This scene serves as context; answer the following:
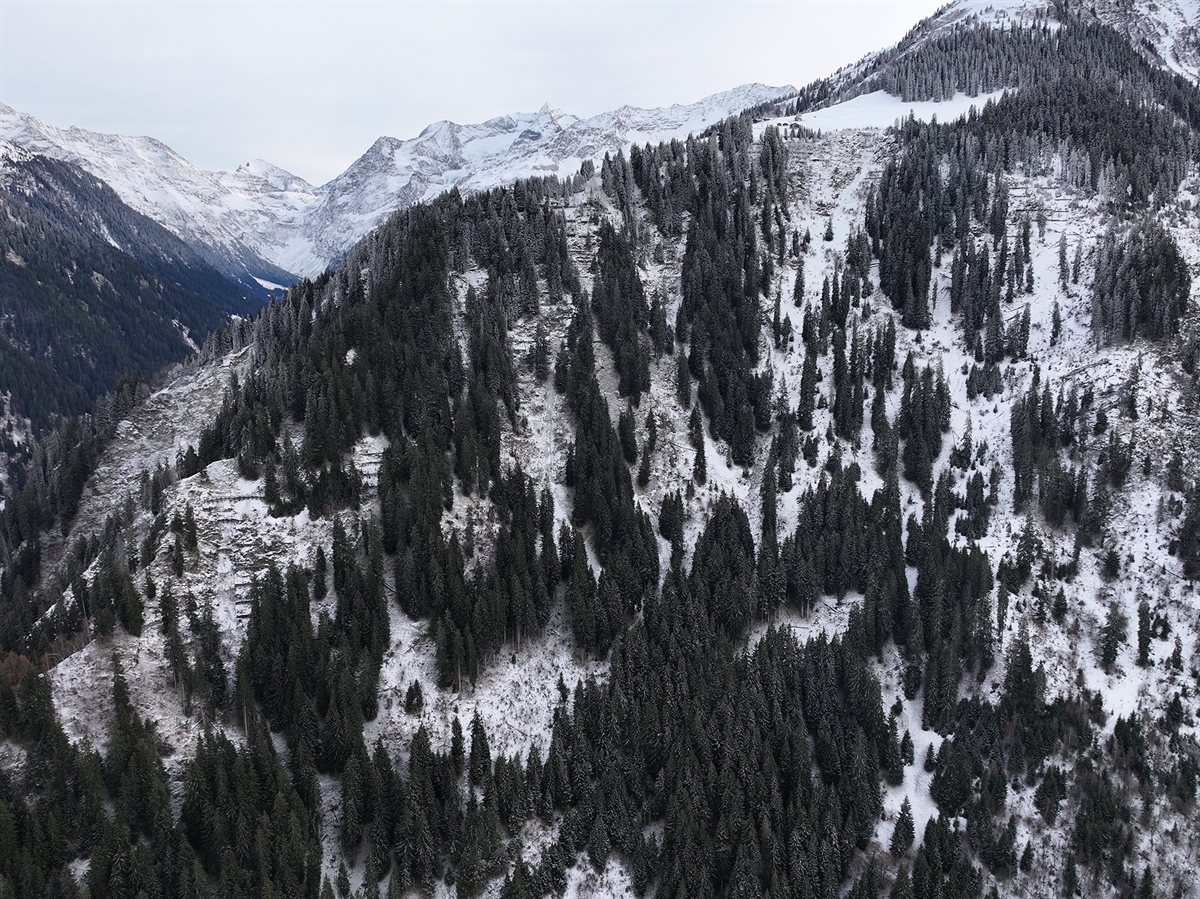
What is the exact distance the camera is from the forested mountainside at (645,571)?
76.3m

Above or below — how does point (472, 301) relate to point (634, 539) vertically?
above

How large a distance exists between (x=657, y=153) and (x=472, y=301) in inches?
2890

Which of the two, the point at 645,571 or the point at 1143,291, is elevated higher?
the point at 1143,291

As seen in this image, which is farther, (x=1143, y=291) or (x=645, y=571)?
(x=1143, y=291)

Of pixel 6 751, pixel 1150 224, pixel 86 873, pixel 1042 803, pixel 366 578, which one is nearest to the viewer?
pixel 86 873

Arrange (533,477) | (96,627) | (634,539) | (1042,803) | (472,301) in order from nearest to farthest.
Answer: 1. (96,627)
2. (1042,803)
3. (634,539)
4. (533,477)
5. (472,301)

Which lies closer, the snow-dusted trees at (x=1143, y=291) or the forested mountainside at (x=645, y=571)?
the forested mountainside at (x=645, y=571)

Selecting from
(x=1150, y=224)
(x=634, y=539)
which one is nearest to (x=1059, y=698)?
(x=634, y=539)

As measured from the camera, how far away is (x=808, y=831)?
80.1 m

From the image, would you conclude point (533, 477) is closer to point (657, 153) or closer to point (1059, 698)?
point (1059, 698)

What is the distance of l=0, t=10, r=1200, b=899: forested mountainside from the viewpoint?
250 ft

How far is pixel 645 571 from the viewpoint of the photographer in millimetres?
106500

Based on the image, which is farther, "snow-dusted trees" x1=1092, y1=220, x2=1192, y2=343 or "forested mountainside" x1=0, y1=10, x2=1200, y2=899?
"snow-dusted trees" x1=1092, y1=220, x2=1192, y2=343

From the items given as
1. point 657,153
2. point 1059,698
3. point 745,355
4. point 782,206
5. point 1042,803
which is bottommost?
point 1042,803
